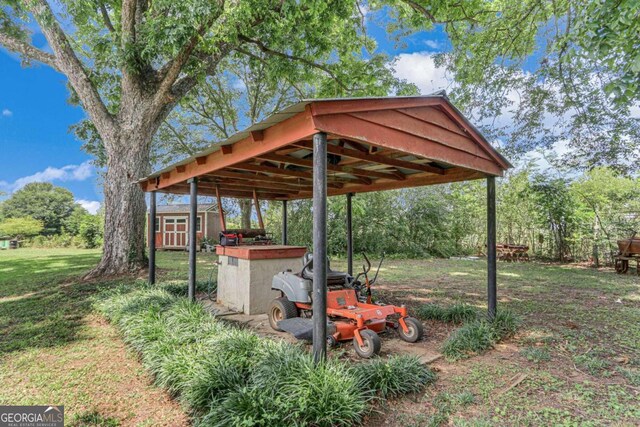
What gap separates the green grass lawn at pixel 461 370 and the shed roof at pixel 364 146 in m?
2.07

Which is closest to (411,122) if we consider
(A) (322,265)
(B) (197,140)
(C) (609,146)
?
(A) (322,265)

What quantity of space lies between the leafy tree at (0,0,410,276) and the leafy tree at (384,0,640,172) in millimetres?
2996

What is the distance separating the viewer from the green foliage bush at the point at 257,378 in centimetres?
210

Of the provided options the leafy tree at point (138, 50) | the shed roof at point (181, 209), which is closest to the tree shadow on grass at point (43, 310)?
the leafy tree at point (138, 50)

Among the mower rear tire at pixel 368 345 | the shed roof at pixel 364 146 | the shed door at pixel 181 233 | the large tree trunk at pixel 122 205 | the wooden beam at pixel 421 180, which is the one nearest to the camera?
the shed roof at pixel 364 146

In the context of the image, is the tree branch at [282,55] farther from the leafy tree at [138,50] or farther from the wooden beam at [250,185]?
the wooden beam at [250,185]

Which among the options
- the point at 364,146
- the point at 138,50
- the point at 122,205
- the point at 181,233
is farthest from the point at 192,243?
the point at 181,233

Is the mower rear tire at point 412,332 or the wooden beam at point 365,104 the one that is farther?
the mower rear tire at point 412,332

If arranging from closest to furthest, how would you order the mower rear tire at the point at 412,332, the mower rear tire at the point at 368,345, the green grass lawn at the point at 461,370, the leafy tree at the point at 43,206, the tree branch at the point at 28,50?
the green grass lawn at the point at 461,370
the mower rear tire at the point at 368,345
the mower rear tire at the point at 412,332
the tree branch at the point at 28,50
the leafy tree at the point at 43,206

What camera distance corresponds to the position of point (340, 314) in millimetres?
3475

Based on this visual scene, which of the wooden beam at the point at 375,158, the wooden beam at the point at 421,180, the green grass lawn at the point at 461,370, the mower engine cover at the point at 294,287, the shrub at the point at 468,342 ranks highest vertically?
the wooden beam at the point at 375,158

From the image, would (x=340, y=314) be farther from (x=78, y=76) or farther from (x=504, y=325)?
(x=78, y=76)

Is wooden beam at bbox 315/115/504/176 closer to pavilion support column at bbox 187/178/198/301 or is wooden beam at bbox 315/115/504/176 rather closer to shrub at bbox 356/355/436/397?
shrub at bbox 356/355/436/397

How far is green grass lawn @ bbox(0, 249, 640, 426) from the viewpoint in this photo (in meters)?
2.33
